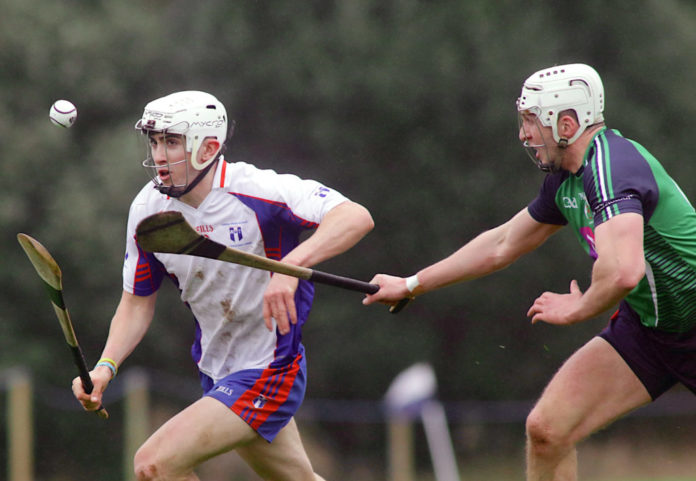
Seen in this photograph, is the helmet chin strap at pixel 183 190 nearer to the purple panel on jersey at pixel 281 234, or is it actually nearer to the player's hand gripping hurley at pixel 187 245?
the purple panel on jersey at pixel 281 234

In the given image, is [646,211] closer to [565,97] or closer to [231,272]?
[565,97]

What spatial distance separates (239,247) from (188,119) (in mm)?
617

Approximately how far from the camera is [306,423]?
16.5 meters

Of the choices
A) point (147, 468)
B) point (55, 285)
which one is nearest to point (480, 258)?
point (147, 468)

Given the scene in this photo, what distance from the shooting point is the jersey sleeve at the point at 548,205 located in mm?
4855

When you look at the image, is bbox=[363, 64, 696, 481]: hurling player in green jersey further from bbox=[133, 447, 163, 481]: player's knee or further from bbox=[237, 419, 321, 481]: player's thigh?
bbox=[133, 447, 163, 481]: player's knee

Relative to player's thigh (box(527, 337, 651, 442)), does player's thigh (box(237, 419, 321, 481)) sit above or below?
below

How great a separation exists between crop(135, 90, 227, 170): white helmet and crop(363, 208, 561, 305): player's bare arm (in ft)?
3.37

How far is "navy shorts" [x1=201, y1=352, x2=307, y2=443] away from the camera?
15.8 ft

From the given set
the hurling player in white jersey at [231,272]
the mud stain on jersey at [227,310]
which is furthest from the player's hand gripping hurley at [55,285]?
the mud stain on jersey at [227,310]

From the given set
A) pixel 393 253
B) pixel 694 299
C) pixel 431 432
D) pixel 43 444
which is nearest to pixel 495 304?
pixel 393 253

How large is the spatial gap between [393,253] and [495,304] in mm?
1938

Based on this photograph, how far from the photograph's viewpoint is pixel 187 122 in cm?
486

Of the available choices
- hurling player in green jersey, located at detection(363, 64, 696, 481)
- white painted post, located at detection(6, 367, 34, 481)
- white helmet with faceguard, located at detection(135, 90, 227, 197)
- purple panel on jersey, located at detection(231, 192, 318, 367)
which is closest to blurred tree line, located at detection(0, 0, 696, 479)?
white painted post, located at detection(6, 367, 34, 481)
